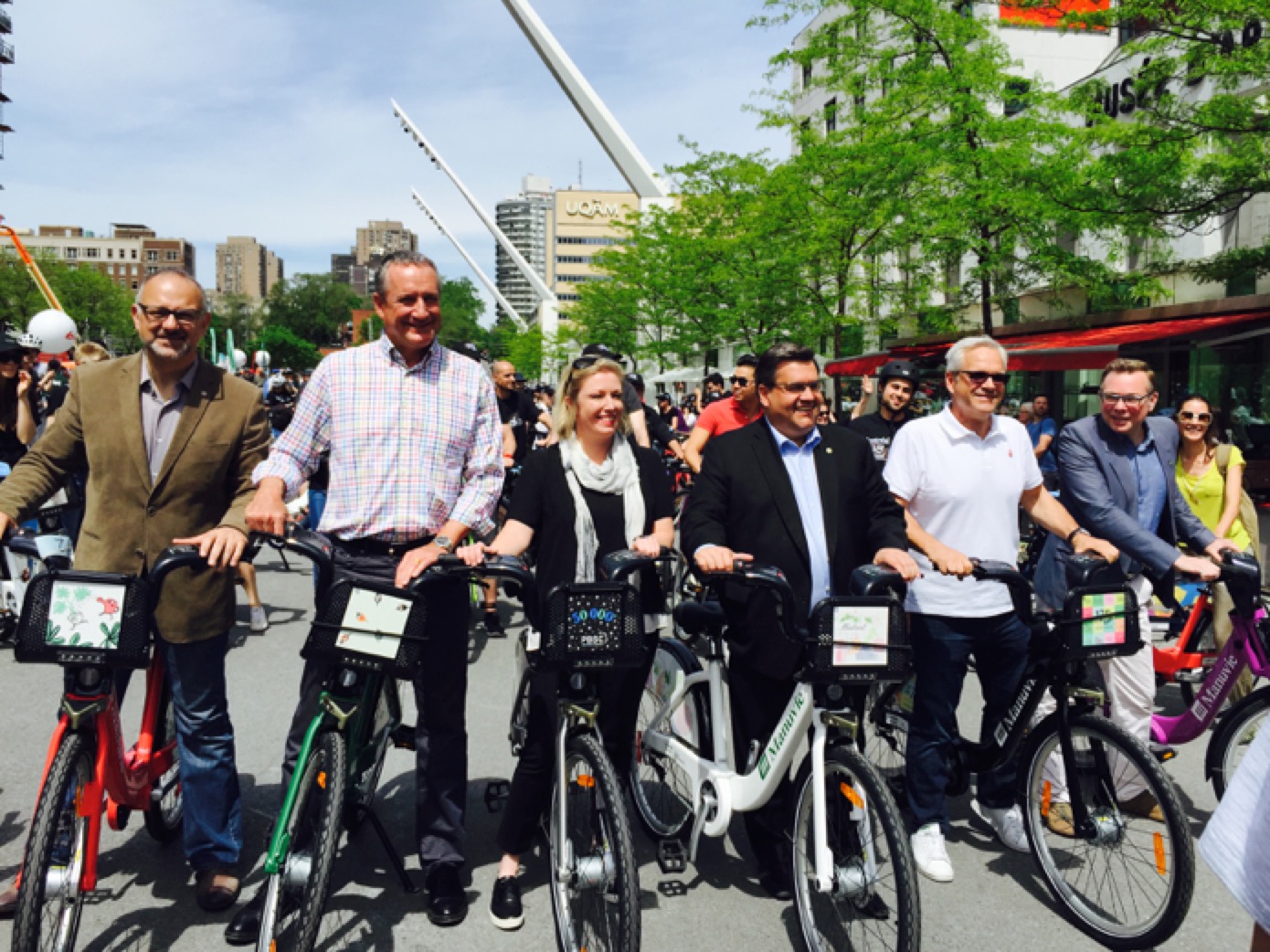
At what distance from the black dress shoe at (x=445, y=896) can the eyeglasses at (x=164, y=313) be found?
196 cm

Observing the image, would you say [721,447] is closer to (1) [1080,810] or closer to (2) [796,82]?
(1) [1080,810]

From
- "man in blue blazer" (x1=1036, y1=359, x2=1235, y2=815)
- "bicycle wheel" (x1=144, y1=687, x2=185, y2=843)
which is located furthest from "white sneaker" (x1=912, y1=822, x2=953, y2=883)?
"bicycle wheel" (x1=144, y1=687, x2=185, y2=843)

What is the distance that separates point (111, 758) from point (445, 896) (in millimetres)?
1127

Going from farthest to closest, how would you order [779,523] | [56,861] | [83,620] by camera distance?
[779,523] → [83,620] → [56,861]

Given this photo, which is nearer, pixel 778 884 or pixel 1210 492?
pixel 778 884

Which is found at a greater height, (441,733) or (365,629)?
(365,629)

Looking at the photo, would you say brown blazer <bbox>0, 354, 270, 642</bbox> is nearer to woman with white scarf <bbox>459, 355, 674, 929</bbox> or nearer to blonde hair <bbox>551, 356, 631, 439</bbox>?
woman with white scarf <bbox>459, 355, 674, 929</bbox>

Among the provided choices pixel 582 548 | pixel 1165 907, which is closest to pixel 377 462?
pixel 582 548

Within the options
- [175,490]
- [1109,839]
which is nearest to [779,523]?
[1109,839]

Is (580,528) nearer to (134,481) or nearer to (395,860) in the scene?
(395,860)

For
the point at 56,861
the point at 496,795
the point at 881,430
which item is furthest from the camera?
the point at 881,430

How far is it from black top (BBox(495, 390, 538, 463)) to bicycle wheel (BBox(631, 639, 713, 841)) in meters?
4.88

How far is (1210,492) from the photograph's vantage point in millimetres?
6012

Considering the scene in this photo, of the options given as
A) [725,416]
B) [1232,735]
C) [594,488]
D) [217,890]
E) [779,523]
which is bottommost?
[217,890]
